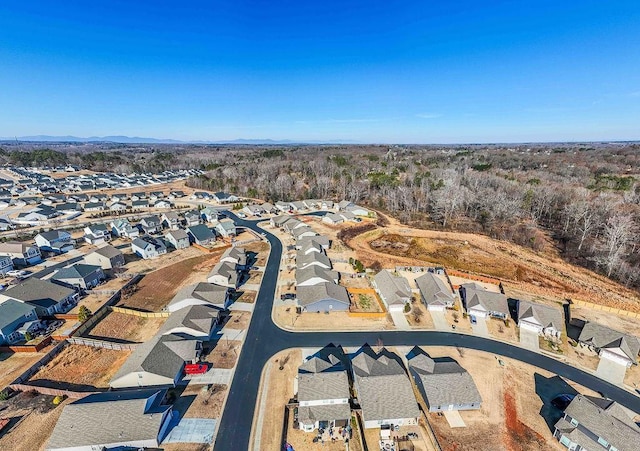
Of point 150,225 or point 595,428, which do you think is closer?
point 595,428

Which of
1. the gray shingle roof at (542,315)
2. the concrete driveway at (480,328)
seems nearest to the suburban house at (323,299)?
the concrete driveway at (480,328)

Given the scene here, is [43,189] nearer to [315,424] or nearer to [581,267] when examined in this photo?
[315,424]

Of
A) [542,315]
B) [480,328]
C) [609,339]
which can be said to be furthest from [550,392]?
[609,339]

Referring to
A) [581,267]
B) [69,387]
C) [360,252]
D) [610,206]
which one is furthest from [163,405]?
[610,206]

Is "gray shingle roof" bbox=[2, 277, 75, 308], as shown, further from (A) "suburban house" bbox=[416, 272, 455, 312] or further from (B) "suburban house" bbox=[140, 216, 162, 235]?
(A) "suburban house" bbox=[416, 272, 455, 312]

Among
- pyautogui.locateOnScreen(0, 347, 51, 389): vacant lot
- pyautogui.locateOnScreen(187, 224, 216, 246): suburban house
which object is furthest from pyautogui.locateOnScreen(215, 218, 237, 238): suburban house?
pyautogui.locateOnScreen(0, 347, 51, 389): vacant lot

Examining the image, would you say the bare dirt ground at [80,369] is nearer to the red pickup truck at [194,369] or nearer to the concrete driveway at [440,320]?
the red pickup truck at [194,369]

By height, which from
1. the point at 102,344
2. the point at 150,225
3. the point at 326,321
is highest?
the point at 150,225

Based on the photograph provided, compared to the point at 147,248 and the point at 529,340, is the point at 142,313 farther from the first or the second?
the point at 529,340
